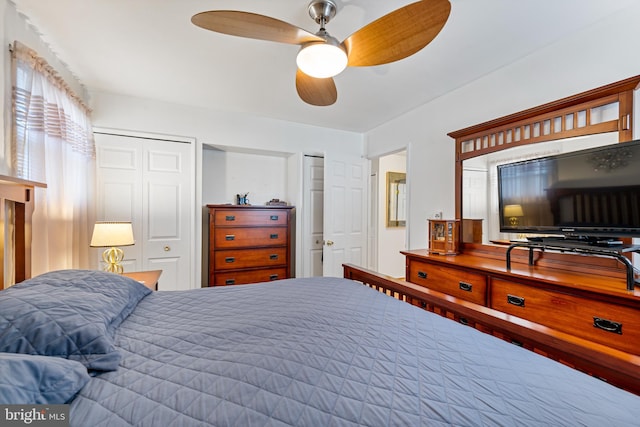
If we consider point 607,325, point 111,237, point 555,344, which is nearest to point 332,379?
point 555,344

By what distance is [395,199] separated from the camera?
15.2ft

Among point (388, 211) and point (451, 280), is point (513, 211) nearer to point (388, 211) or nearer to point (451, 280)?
point (451, 280)

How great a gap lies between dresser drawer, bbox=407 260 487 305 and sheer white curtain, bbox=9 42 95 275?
9.00 ft

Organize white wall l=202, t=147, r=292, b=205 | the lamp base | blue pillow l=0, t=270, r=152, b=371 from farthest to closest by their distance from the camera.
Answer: white wall l=202, t=147, r=292, b=205 → the lamp base → blue pillow l=0, t=270, r=152, b=371

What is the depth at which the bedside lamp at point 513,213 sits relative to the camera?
74.7 inches

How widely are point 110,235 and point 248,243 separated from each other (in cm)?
141

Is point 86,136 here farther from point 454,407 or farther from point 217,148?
point 454,407

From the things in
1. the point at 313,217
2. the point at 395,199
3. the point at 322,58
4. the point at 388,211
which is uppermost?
the point at 322,58

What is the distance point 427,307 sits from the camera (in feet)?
4.79

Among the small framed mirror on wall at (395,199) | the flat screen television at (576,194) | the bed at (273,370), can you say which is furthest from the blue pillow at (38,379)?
the small framed mirror on wall at (395,199)

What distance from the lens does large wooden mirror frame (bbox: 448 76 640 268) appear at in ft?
5.02

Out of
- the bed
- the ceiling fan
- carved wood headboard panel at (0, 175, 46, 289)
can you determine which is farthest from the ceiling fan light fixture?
carved wood headboard panel at (0, 175, 46, 289)

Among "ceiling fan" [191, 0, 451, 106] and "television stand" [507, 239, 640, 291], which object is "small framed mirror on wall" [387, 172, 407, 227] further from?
"ceiling fan" [191, 0, 451, 106]

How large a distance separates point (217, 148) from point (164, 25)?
1.75 metres
